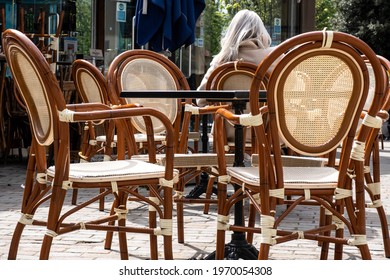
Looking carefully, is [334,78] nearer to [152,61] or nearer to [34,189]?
[34,189]

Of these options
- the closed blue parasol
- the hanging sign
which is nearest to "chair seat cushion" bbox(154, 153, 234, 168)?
the closed blue parasol

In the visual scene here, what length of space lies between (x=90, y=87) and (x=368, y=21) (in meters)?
27.8

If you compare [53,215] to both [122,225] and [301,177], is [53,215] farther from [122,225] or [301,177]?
[301,177]

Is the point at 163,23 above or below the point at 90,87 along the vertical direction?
above

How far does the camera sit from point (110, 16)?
37.7 ft

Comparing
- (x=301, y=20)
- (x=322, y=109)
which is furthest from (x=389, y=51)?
(x=322, y=109)

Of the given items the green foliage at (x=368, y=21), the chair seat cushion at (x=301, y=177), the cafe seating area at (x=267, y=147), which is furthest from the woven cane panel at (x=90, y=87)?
the green foliage at (x=368, y=21)

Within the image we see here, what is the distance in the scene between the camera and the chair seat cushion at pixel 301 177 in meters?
3.27

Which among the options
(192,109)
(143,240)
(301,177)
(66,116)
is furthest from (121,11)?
(301,177)

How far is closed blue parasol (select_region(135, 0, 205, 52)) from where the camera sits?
290 inches

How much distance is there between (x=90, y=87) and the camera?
5.91 meters

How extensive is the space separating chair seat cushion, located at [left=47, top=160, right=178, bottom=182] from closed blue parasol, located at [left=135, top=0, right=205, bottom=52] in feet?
12.0

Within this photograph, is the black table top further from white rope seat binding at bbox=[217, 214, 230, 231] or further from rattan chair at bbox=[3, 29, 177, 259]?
white rope seat binding at bbox=[217, 214, 230, 231]

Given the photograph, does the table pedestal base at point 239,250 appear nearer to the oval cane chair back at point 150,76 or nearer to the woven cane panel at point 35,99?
the woven cane panel at point 35,99
